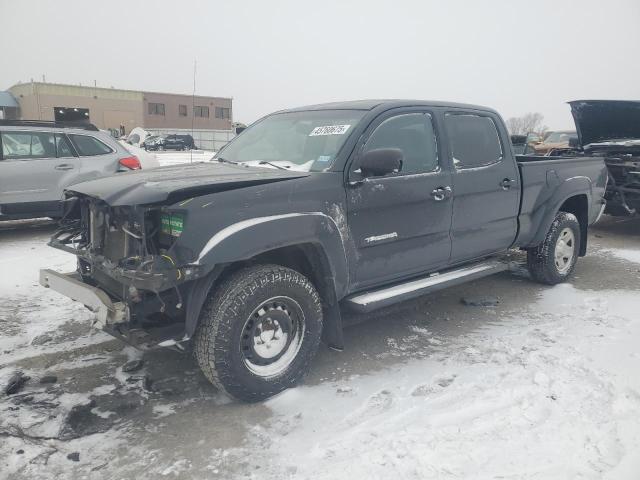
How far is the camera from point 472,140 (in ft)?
15.5

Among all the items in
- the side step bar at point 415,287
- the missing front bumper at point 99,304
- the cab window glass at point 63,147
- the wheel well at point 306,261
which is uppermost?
the cab window glass at point 63,147

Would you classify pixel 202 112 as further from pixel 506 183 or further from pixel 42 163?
pixel 506 183

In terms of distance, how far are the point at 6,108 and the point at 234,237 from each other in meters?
64.9

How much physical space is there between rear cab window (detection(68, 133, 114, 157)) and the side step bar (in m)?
6.04

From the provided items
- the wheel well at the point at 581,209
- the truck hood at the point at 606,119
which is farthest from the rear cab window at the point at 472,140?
the truck hood at the point at 606,119

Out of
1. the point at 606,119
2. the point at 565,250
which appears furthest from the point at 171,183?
the point at 606,119

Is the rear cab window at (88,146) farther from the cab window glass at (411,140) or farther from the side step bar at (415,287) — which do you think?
the side step bar at (415,287)

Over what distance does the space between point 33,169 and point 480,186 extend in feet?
21.1

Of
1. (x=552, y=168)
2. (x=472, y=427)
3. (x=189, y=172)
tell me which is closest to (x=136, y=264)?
(x=189, y=172)

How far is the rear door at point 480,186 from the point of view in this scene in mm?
4504

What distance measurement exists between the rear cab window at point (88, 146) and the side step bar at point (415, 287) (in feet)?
19.8

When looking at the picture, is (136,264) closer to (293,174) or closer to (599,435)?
(293,174)

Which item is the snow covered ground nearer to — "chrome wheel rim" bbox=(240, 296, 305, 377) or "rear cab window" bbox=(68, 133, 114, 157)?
"chrome wheel rim" bbox=(240, 296, 305, 377)

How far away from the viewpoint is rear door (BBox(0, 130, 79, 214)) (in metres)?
7.44
